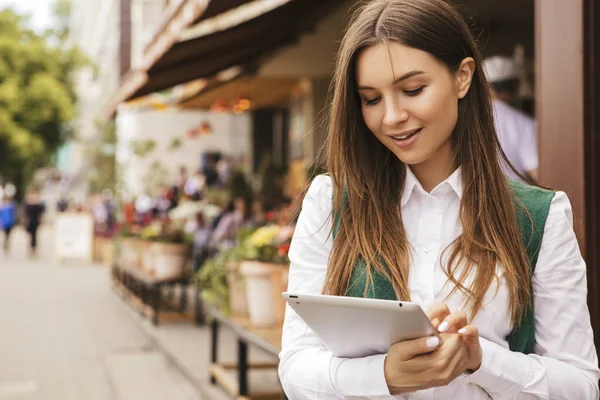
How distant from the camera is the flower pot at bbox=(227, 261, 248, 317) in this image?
5383 millimetres

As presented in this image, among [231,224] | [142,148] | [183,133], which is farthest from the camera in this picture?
[183,133]

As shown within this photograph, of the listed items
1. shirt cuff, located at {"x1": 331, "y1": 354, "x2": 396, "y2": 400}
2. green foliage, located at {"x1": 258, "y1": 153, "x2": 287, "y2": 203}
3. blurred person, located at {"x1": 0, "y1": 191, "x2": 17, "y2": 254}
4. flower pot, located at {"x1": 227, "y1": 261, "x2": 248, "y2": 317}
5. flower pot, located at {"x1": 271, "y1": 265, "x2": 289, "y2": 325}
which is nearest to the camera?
shirt cuff, located at {"x1": 331, "y1": 354, "x2": 396, "y2": 400}

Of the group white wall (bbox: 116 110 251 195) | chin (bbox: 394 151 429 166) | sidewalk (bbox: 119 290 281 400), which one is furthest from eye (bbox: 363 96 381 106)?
white wall (bbox: 116 110 251 195)

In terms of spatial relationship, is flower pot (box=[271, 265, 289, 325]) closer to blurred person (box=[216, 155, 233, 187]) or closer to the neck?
the neck

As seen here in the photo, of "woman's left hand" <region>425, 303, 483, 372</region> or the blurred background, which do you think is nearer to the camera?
"woman's left hand" <region>425, 303, 483, 372</region>

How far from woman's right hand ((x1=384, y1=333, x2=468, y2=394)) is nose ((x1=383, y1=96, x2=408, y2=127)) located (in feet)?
1.48

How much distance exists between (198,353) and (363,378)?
633 cm

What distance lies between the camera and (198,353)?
7.75 m

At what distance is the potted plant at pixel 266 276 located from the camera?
4953 mm

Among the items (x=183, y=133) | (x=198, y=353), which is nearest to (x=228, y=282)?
(x=198, y=353)

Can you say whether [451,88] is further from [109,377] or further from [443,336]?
[109,377]

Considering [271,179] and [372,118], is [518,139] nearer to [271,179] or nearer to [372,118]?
[372,118]

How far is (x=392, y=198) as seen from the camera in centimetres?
184

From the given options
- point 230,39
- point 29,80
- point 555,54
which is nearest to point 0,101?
point 29,80
